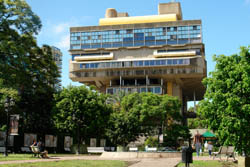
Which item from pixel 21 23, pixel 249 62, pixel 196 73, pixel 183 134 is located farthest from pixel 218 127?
pixel 196 73

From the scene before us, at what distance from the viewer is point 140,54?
80812mm

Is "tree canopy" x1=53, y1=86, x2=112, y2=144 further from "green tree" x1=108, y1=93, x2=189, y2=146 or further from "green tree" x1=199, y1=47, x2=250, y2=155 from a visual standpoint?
"green tree" x1=199, y1=47, x2=250, y2=155

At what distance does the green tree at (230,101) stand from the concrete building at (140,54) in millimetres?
57355

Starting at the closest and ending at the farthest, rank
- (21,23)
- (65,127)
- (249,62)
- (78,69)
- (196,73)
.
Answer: (249,62) < (65,127) < (21,23) < (196,73) < (78,69)

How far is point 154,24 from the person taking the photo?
79812 mm

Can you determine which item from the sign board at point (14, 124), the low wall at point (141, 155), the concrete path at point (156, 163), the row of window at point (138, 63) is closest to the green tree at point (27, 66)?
the sign board at point (14, 124)

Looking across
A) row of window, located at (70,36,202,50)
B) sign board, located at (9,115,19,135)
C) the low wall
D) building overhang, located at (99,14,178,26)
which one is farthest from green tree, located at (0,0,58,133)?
building overhang, located at (99,14,178,26)

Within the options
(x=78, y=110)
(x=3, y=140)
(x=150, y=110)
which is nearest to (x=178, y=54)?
(x=150, y=110)

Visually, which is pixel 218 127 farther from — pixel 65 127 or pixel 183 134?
pixel 183 134

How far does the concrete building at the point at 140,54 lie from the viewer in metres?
77.4

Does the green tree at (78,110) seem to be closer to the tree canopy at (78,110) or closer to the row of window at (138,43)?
the tree canopy at (78,110)

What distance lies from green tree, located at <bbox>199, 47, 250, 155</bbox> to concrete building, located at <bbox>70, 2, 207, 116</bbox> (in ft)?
188

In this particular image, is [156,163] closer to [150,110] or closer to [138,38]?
[150,110]

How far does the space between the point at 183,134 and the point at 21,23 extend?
30.9 m
